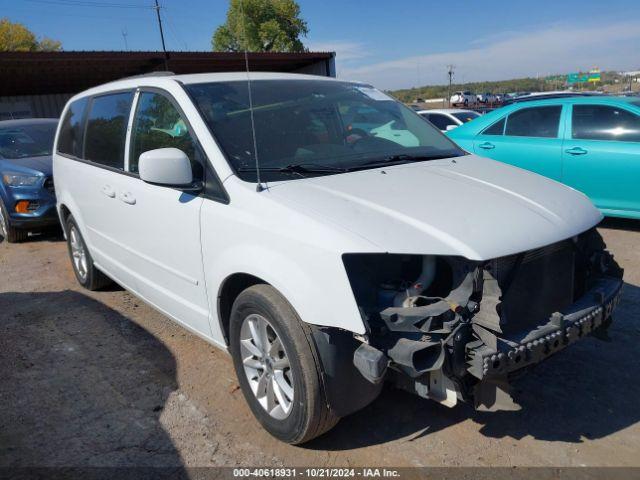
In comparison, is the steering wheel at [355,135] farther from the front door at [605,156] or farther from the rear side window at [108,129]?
the front door at [605,156]

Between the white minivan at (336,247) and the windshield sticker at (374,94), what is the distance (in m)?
0.19

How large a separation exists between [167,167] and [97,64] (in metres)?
17.4

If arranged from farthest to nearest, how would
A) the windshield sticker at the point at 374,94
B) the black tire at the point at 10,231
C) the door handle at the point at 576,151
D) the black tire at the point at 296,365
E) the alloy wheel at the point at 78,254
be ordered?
the black tire at the point at 10,231, the door handle at the point at 576,151, the alloy wheel at the point at 78,254, the windshield sticker at the point at 374,94, the black tire at the point at 296,365

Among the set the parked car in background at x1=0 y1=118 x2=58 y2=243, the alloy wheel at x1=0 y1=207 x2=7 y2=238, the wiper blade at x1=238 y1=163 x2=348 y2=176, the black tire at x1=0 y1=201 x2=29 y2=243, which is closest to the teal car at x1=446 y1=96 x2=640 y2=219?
the wiper blade at x1=238 y1=163 x2=348 y2=176

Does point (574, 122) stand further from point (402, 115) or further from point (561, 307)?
point (561, 307)

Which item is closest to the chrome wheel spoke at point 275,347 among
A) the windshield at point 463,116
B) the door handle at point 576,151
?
the door handle at point 576,151

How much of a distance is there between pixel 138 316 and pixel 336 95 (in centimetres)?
252

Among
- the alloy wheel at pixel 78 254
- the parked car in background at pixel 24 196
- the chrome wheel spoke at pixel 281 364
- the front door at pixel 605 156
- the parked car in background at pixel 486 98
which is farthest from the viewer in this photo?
the parked car in background at pixel 486 98

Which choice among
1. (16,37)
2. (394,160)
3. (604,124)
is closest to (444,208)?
(394,160)

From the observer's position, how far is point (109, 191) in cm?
397

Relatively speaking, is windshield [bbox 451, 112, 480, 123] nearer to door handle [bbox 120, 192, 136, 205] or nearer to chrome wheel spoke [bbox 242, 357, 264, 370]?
door handle [bbox 120, 192, 136, 205]

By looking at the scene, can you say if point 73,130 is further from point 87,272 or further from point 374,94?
point 374,94

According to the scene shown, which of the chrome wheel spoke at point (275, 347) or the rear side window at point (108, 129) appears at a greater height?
the rear side window at point (108, 129)

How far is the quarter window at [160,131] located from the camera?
3127 mm
